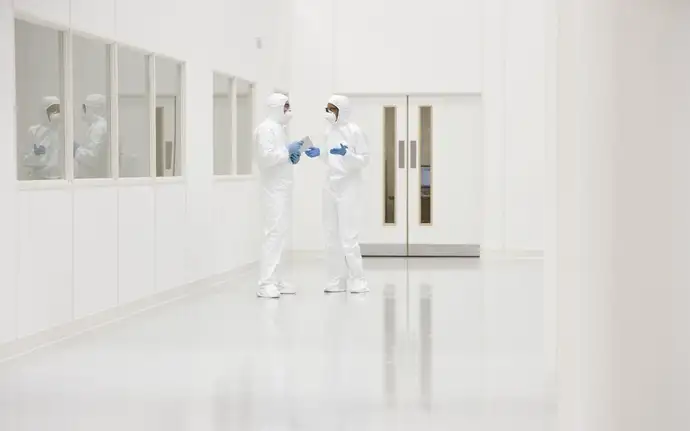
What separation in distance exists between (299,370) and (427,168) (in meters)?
11.0

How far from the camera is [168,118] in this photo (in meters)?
12.1

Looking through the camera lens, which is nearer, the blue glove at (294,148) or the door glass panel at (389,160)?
the blue glove at (294,148)

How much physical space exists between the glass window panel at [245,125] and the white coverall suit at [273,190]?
10.5ft

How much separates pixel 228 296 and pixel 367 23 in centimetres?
732

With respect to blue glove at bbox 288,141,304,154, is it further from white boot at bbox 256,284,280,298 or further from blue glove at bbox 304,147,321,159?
white boot at bbox 256,284,280,298

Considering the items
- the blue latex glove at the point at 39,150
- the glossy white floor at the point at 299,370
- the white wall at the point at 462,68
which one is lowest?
the glossy white floor at the point at 299,370

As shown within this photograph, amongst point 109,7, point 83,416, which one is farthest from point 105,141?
point 83,416

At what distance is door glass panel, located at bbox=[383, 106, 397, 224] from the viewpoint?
18016mm

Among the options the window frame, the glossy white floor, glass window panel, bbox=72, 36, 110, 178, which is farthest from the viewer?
glass window panel, bbox=72, 36, 110, 178

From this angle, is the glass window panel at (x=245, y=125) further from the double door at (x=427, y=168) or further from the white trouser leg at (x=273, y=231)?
the white trouser leg at (x=273, y=231)

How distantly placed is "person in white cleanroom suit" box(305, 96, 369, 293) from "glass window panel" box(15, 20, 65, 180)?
12.3ft

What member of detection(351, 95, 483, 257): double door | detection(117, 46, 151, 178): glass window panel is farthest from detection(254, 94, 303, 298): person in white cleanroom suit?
detection(351, 95, 483, 257): double door

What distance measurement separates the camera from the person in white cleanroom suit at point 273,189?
464 inches

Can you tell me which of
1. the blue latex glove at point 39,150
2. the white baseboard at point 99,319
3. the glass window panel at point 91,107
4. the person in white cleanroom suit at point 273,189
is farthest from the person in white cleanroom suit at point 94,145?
the person in white cleanroom suit at point 273,189
